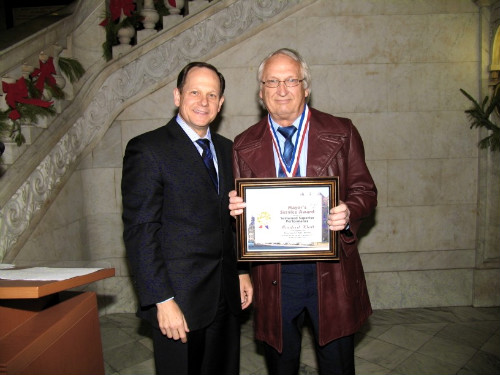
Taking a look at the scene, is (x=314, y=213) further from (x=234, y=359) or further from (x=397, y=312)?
(x=397, y=312)

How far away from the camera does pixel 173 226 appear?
205cm

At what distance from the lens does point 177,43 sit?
14.4ft

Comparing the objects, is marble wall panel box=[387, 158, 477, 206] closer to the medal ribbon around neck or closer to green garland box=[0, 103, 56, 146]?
the medal ribbon around neck

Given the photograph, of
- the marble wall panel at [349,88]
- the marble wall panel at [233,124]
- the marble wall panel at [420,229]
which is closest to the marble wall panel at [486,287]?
the marble wall panel at [420,229]

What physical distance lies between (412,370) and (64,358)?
10.4 ft

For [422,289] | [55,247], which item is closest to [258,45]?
[55,247]

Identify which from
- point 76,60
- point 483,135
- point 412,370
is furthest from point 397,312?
point 76,60

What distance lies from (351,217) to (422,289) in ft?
10.8

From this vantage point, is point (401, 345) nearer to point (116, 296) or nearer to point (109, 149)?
point (116, 296)

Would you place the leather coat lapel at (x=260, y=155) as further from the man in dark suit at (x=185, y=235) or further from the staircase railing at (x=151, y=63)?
the staircase railing at (x=151, y=63)

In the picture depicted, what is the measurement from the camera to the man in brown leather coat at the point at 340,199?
2176 mm

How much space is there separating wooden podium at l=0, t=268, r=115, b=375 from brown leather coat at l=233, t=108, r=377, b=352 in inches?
39.3

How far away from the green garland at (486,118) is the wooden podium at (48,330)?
454 centimetres

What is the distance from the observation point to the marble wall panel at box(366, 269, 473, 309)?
4750 mm
